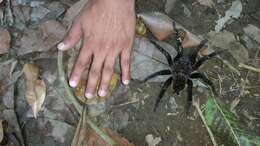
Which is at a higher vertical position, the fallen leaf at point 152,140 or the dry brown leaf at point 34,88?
the dry brown leaf at point 34,88

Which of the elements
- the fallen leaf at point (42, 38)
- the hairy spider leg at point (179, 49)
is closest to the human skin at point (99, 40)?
the fallen leaf at point (42, 38)

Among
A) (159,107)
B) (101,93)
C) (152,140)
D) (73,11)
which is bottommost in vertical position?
(152,140)

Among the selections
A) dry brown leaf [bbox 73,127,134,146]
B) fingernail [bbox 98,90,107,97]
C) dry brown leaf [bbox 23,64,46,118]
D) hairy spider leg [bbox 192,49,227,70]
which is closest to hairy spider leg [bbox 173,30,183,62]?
hairy spider leg [bbox 192,49,227,70]

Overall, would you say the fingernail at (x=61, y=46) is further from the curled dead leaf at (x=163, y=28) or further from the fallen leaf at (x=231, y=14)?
the fallen leaf at (x=231, y=14)

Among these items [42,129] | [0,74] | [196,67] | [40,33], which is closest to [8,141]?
[42,129]

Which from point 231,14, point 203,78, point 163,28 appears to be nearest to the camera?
point 203,78

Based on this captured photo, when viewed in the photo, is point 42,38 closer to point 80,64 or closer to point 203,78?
point 80,64

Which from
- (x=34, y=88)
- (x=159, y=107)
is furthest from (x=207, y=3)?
(x=34, y=88)
